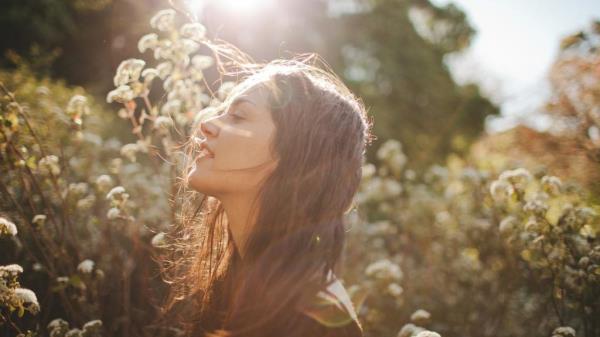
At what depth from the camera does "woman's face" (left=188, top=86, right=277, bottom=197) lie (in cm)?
181

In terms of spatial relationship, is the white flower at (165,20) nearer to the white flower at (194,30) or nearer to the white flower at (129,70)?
the white flower at (194,30)

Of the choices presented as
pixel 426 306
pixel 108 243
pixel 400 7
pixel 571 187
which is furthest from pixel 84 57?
pixel 400 7

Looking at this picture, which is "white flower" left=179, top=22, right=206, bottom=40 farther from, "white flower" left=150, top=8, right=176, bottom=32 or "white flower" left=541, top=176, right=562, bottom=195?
"white flower" left=541, top=176, right=562, bottom=195

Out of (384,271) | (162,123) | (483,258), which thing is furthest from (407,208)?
(162,123)

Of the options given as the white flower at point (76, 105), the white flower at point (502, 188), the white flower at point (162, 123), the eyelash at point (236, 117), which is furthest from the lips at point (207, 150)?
the white flower at point (502, 188)

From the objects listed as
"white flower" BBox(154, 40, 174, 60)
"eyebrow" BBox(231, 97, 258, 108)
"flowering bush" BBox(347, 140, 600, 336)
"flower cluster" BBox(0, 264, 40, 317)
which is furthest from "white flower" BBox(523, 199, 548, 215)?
"flower cluster" BBox(0, 264, 40, 317)

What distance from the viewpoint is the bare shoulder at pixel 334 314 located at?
159cm

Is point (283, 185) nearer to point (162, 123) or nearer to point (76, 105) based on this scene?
point (162, 123)

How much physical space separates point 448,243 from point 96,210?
3684 millimetres

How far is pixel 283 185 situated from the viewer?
1.87m

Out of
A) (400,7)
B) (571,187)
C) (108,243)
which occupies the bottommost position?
(108,243)

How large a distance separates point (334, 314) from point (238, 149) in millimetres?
725

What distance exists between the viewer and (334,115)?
1952 millimetres

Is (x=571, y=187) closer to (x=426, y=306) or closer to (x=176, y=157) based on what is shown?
(x=426, y=306)
